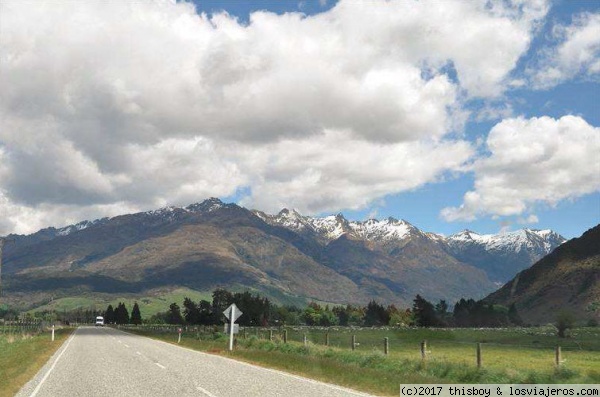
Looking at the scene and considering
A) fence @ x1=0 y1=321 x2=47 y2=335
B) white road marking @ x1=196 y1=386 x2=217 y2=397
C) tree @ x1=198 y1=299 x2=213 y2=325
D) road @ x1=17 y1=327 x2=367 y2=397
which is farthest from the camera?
tree @ x1=198 y1=299 x2=213 y2=325

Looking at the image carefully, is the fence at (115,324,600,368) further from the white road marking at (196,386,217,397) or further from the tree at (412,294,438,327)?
the tree at (412,294,438,327)

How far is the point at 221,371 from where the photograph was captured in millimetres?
26344

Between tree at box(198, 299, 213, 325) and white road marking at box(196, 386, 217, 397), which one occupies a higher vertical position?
white road marking at box(196, 386, 217, 397)

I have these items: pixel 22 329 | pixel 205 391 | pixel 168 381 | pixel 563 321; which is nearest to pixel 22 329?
pixel 22 329

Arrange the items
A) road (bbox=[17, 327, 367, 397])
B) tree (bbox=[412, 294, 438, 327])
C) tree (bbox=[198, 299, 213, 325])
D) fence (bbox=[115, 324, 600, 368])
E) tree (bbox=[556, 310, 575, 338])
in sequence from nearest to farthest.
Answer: road (bbox=[17, 327, 367, 397]) < fence (bbox=[115, 324, 600, 368]) < tree (bbox=[556, 310, 575, 338]) < tree (bbox=[198, 299, 213, 325]) < tree (bbox=[412, 294, 438, 327])

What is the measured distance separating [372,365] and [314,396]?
12.0 m

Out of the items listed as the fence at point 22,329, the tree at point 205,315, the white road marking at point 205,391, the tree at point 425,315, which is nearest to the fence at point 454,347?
the white road marking at point 205,391

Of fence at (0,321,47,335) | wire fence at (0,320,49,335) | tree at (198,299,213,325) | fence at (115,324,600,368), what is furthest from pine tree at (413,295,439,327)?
fence at (0,321,47,335)

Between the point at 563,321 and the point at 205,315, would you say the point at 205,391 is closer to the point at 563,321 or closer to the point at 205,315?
the point at 563,321

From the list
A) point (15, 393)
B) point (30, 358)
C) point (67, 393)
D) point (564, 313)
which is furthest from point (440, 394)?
point (564, 313)

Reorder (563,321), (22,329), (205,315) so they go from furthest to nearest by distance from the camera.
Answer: (205,315) → (563,321) → (22,329)

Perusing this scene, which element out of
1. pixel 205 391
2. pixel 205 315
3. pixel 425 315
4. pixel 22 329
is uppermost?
pixel 205 391

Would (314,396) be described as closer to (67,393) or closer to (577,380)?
(67,393)

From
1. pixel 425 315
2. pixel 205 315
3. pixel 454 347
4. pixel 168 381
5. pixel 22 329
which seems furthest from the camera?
pixel 425 315
